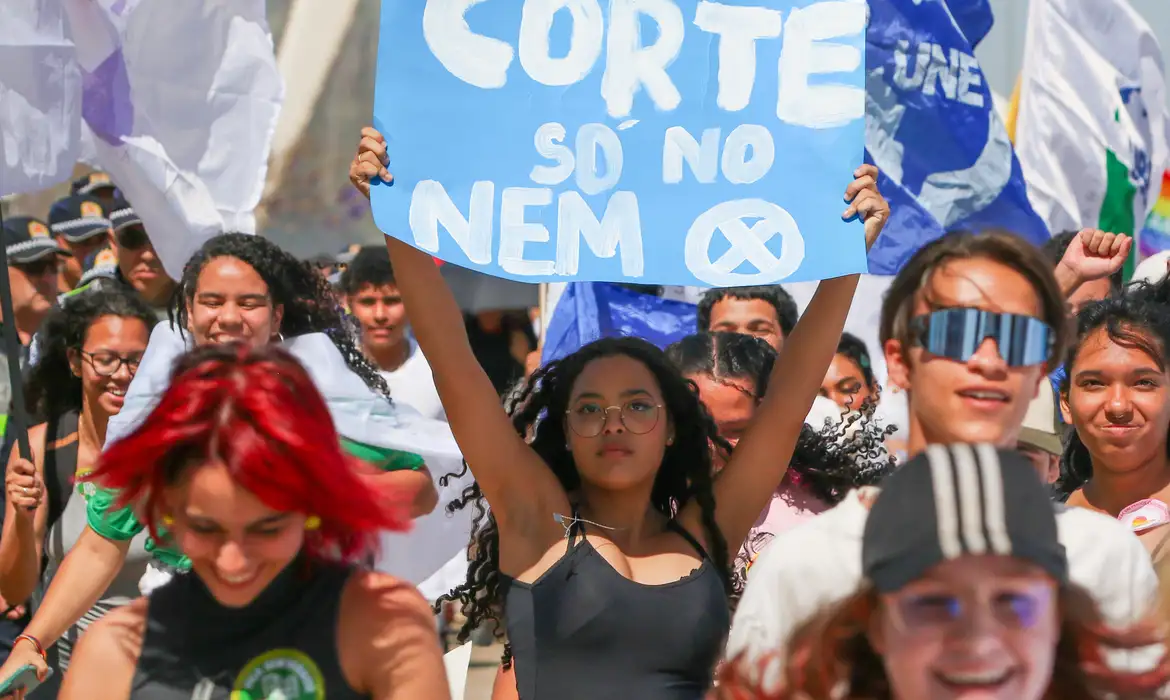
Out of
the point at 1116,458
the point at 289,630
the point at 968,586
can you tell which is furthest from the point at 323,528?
the point at 1116,458

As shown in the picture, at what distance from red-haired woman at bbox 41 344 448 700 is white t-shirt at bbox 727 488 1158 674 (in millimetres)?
596

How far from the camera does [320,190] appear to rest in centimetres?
1809

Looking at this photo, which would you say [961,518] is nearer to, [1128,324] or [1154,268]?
[1128,324]

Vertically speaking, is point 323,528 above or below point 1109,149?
below

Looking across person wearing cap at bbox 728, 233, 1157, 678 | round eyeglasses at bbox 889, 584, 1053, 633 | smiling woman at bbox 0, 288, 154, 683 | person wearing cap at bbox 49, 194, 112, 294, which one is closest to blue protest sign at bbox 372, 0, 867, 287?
person wearing cap at bbox 728, 233, 1157, 678

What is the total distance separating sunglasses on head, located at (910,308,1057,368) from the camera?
2430mm

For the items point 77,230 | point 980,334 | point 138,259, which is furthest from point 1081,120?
point 980,334

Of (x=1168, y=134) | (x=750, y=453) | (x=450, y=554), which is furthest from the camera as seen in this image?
(x=1168, y=134)

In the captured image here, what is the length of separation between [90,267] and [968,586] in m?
5.46

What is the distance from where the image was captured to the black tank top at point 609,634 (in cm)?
307

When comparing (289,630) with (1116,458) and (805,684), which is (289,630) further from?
(1116,458)

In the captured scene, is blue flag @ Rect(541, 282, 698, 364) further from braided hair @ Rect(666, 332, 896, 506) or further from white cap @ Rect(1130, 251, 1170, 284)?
white cap @ Rect(1130, 251, 1170, 284)

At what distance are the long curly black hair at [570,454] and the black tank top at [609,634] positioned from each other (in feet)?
0.86

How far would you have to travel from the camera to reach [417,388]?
19.7 feet
